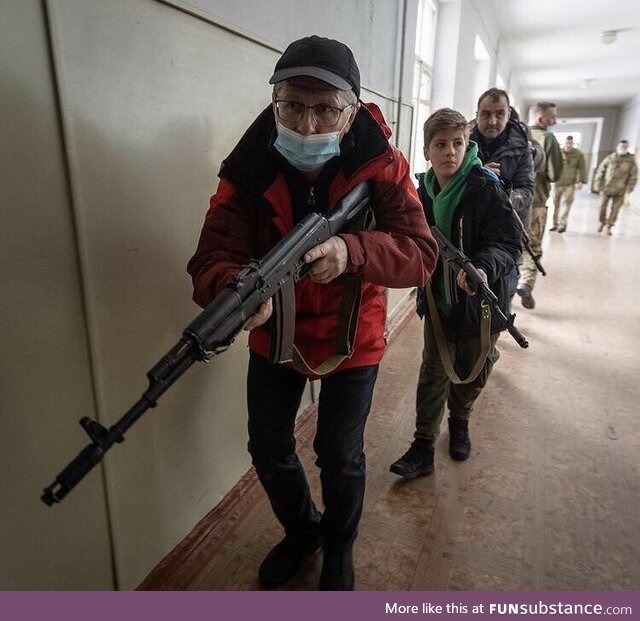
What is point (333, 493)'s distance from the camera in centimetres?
130

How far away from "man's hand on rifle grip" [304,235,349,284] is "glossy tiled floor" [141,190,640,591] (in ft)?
3.29

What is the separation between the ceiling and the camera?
5988 mm

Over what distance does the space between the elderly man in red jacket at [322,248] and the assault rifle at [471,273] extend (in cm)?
41

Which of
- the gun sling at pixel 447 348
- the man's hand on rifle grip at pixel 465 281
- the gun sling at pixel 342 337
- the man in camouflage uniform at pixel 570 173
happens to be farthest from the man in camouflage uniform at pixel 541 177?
the man in camouflage uniform at pixel 570 173

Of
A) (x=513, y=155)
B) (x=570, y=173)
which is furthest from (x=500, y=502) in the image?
(x=570, y=173)

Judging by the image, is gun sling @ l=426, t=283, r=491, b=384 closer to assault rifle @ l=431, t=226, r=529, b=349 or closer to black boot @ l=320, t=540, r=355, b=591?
assault rifle @ l=431, t=226, r=529, b=349

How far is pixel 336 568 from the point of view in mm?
1352

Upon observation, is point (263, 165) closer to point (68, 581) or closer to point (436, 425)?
point (68, 581)

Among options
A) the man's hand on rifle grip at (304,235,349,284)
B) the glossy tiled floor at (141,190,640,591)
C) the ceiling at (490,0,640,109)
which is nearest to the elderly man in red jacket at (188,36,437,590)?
the man's hand on rifle grip at (304,235,349,284)

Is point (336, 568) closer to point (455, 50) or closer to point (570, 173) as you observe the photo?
point (455, 50)

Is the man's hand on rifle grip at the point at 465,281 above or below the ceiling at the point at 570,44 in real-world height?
below

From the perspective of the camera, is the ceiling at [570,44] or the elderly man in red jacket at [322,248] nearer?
the elderly man in red jacket at [322,248]

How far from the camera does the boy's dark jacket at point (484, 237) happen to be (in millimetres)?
1643

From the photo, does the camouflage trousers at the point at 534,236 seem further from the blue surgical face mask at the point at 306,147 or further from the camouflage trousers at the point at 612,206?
the camouflage trousers at the point at 612,206
